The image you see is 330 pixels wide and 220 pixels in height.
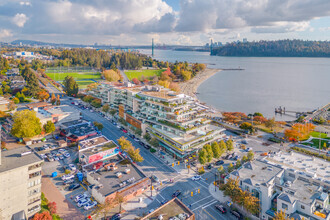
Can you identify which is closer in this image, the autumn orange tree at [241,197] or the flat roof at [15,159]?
the flat roof at [15,159]

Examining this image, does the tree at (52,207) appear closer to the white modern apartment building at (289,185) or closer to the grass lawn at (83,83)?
the white modern apartment building at (289,185)

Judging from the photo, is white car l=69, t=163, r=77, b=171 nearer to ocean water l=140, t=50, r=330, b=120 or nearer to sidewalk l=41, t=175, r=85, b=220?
sidewalk l=41, t=175, r=85, b=220

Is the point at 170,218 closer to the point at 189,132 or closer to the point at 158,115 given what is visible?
the point at 189,132

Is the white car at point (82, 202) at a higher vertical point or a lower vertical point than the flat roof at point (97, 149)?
lower

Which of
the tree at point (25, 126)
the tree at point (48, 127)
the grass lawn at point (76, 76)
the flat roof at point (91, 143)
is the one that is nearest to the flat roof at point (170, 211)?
the flat roof at point (91, 143)

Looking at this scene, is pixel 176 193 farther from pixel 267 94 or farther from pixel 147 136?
pixel 267 94

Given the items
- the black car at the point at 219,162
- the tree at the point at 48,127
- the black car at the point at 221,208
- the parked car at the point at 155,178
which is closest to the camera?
the black car at the point at 221,208

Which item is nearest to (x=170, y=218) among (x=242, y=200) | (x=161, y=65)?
(x=242, y=200)

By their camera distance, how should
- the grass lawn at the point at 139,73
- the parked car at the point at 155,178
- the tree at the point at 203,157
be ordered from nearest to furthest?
→ the parked car at the point at 155,178 < the tree at the point at 203,157 < the grass lawn at the point at 139,73
